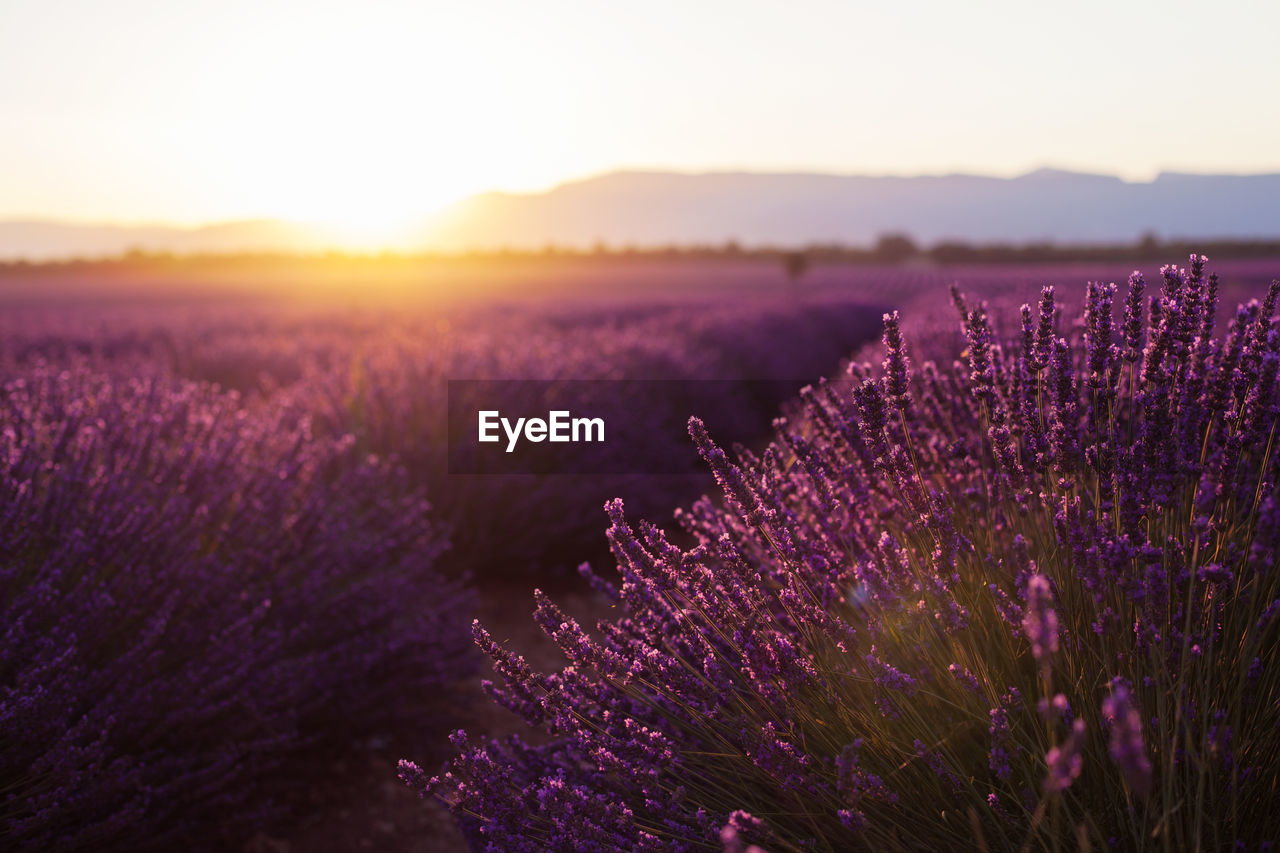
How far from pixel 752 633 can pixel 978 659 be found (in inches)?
14.4

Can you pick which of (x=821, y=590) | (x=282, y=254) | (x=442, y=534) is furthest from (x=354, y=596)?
(x=282, y=254)

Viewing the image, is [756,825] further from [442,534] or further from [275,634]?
[442,534]

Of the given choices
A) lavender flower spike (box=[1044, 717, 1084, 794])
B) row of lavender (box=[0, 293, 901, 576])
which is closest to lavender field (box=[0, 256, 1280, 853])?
lavender flower spike (box=[1044, 717, 1084, 794])

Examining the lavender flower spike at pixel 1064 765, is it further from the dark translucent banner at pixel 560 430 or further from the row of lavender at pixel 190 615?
the dark translucent banner at pixel 560 430

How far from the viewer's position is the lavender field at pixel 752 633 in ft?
4.78

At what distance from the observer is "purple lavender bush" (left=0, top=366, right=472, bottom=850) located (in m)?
2.10

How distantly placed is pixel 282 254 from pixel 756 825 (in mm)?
75376

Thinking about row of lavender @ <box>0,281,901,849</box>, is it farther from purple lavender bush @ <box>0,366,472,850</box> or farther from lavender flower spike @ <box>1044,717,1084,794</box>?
lavender flower spike @ <box>1044,717,1084,794</box>

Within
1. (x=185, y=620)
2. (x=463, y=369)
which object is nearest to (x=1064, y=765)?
(x=185, y=620)

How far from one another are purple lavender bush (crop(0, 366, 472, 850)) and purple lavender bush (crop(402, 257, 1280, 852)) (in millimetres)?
929

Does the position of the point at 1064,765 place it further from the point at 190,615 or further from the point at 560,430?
the point at 560,430

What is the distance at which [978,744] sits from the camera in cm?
160

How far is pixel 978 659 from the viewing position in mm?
1535

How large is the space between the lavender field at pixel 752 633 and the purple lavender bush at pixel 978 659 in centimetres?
1
